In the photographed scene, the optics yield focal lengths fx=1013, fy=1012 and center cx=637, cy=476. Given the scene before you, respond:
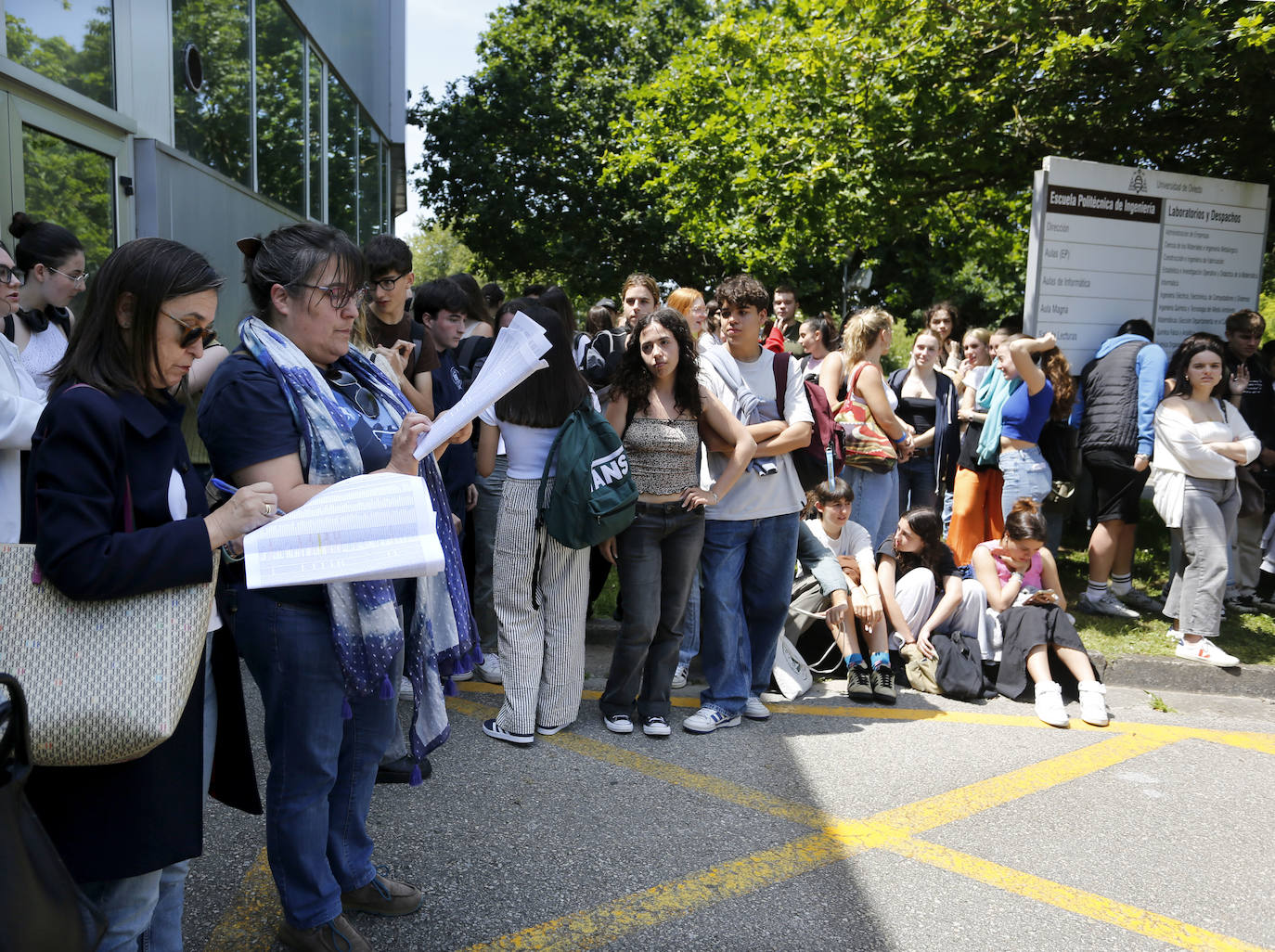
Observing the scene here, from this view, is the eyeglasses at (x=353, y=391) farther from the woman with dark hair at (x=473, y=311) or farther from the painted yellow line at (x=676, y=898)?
the woman with dark hair at (x=473, y=311)

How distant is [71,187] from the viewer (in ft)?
18.9

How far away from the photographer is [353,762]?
2.77m

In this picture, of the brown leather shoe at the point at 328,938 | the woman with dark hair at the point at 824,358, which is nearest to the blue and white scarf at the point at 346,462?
the brown leather shoe at the point at 328,938

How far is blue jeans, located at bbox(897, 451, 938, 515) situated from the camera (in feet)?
24.2

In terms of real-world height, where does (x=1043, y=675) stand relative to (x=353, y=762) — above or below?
below

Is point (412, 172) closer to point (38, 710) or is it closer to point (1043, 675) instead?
point (1043, 675)

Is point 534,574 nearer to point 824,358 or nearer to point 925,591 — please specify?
point 925,591

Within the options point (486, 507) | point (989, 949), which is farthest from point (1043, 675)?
point (486, 507)

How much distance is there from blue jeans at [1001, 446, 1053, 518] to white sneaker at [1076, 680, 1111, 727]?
1.85 metres

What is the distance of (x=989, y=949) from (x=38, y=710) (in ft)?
8.52

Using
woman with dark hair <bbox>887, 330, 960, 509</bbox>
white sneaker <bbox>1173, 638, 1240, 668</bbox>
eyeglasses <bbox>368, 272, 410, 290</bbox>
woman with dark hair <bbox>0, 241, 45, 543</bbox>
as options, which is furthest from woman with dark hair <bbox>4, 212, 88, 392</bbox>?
white sneaker <bbox>1173, 638, 1240, 668</bbox>

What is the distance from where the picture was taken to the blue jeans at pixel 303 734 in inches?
95.6

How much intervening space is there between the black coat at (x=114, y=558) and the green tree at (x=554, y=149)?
2354 centimetres

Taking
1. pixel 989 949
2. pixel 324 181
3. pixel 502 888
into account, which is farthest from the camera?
pixel 324 181
